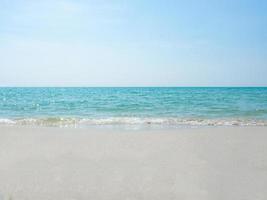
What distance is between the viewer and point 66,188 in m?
4.78

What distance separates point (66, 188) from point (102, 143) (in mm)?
2984

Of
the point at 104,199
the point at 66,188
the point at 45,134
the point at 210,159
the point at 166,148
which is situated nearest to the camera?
the point at 104,199

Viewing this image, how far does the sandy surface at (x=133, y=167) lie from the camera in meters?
4.66

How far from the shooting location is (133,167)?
581cm

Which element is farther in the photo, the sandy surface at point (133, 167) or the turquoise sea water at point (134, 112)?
the turquoise sea water at point (134, 112)

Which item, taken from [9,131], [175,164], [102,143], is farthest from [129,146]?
[9,131]

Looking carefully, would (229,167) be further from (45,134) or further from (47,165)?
(45,134)

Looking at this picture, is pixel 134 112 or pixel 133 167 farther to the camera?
pixel 134 112

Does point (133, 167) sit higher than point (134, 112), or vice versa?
point (133, 167)

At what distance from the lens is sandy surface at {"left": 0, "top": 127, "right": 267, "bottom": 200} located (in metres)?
4.66

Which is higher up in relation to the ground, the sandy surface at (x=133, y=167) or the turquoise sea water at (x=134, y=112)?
the sandy surface at (x=133, y=167)

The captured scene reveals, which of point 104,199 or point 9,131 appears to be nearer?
point 104,199

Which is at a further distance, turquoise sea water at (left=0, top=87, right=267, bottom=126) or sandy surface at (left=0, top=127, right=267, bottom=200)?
turquoise sea water at (left=0, top=87, right=267, bottom=126)

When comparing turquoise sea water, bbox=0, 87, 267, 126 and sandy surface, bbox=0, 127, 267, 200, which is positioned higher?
sandy surface, bbox=0, 127, 267, 200
